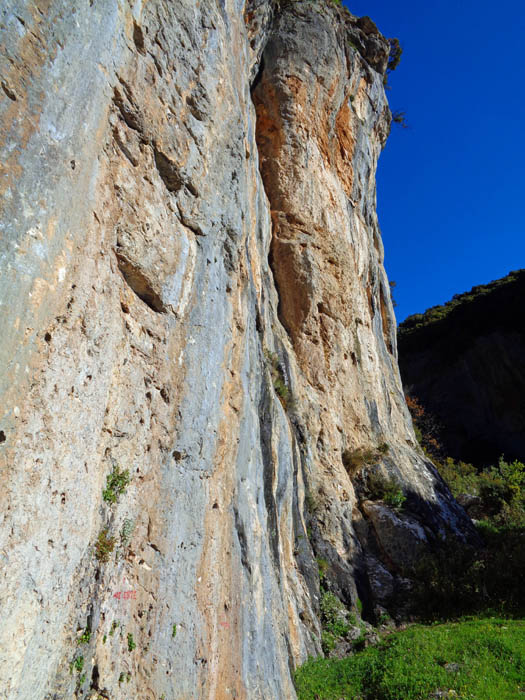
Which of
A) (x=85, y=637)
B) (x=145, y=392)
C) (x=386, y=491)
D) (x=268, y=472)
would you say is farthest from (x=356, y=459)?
(x=85, y=637)

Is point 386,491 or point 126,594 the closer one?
point 126,594

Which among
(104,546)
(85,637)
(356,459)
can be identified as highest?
(356,459)

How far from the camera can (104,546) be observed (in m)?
3.74

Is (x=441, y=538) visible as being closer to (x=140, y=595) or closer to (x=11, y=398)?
(x=140, y=595)

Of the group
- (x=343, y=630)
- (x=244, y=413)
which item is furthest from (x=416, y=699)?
(x=244, y=413)

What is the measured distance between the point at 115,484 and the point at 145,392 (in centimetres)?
95

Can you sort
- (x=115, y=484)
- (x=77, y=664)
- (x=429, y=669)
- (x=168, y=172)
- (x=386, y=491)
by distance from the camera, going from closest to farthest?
(x=77, y=664) → (x=115, y=484) → (x=168, y=172) → (x=429, y=669) → (x=386, y=491)

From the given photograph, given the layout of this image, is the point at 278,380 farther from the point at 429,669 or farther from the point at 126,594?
the point at 126,594

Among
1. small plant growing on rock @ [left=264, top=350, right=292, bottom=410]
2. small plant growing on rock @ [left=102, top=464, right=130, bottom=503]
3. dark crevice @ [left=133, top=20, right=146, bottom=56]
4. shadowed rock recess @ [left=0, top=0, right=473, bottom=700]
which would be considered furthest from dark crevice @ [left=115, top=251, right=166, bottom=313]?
small plant growing on rock @ [left=264, top=350, right=292, bottom=410]

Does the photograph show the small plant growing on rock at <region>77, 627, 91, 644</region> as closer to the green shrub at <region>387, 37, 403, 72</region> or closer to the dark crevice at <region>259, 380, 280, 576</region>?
the dark crevice at <region>259, 380, 280, 576</region>

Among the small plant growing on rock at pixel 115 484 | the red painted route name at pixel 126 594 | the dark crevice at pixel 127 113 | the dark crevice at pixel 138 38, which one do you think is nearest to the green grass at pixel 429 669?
the red painted route name at pixel 126 594

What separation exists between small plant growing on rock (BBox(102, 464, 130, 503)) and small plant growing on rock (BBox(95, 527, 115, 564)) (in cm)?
25

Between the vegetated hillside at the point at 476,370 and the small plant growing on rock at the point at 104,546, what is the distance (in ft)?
98.1

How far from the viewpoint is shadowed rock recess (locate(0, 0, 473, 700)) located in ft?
10.6
